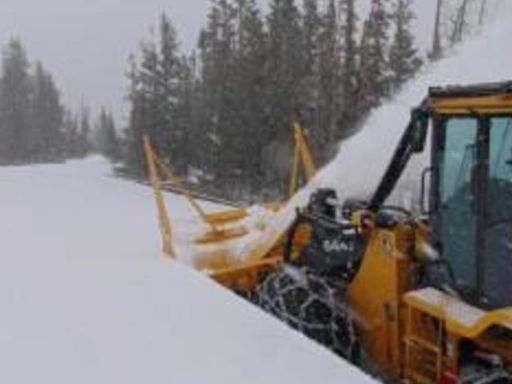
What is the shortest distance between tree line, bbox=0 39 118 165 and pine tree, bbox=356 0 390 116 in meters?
45.4

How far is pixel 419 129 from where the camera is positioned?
7.39 m

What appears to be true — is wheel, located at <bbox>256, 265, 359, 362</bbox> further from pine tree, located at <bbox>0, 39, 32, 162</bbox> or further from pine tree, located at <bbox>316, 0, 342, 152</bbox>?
pine tree, located at <bbox>0, 39, 32, 162</bbox>

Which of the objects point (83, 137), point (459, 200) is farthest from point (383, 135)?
point (83, 137)

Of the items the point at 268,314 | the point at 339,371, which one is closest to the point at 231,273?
the point at 268,314

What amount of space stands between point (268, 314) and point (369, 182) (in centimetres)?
178

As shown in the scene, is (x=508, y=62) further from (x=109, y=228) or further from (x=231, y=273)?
(x=109, y=228)

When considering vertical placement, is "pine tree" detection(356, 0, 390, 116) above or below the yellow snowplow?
above

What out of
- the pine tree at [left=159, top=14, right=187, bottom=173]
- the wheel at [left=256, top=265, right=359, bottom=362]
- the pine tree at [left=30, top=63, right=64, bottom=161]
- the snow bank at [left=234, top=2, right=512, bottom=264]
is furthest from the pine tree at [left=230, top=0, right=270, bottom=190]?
the pine tree at [left=30, top=63, right=64, bottom=161]

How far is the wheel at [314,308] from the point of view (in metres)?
8.14

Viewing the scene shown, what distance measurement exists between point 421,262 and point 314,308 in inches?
49.5

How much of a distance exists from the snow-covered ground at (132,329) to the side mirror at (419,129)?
1753 millimetres

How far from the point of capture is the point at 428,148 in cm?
783

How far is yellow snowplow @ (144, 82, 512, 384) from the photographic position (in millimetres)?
6348

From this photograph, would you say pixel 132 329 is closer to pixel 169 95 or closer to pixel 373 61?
pixel 373 61
